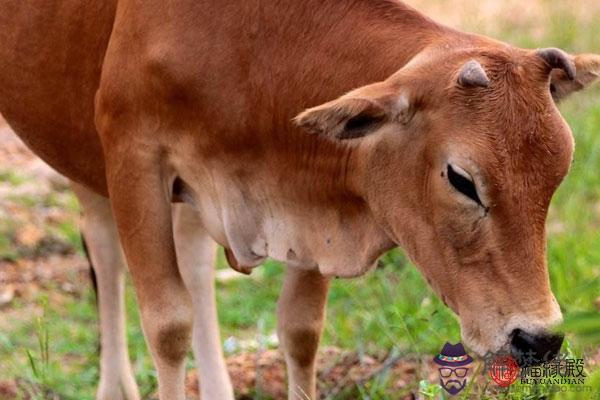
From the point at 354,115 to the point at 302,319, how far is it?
1355mm

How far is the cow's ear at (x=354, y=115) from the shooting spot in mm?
3709

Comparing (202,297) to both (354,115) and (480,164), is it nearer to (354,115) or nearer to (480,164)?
(354,115)

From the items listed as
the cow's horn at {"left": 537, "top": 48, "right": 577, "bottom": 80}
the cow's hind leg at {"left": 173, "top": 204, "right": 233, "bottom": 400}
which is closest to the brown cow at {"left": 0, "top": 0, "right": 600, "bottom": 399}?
the cow's horn at {"left": 537, "top": 48, "right": 577, "bottom": 80}

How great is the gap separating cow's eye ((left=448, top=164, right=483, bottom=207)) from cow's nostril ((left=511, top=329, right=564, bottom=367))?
357mm

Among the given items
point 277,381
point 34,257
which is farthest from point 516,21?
point 277,381

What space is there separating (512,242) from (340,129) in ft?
1.71

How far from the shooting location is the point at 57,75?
486 centimetres

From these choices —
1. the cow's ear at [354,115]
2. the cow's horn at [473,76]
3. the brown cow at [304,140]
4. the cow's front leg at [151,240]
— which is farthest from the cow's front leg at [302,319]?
the cow's horn at [473,76]

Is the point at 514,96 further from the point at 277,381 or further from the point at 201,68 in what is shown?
the point at 277,381

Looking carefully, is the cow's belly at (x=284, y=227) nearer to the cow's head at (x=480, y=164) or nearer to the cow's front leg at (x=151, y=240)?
the cow's front leg at (x=151, y=240)

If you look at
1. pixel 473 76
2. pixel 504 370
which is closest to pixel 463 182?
pixel 473 76

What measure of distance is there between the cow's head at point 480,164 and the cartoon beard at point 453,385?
1.86 ft

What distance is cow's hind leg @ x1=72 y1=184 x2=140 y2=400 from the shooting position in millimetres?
5551

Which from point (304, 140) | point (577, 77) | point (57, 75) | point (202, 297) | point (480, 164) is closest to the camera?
point (480, 164)
